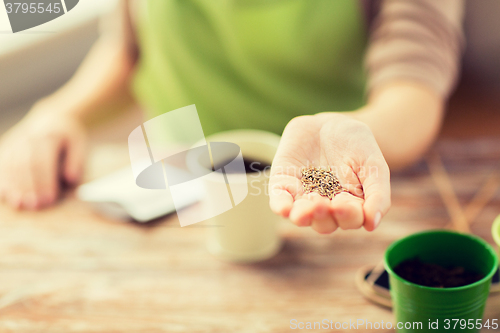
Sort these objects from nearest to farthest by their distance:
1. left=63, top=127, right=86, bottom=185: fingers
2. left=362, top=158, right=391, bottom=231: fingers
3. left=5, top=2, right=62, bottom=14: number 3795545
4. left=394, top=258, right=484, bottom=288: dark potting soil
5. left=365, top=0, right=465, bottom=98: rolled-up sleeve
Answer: left=362, top=158, right=391, bottom=231: fingers, left=394, top=258, right=484, bottom=288: dark potting soil, left=5, top=2, right=62, bottom=14: number 3795545, left=365, top=0, right=465, bottom=98: rolled-up sleeve, left=63, top=127, right=86, bottom=185: fingers

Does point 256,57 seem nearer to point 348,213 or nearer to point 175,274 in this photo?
point 175,274

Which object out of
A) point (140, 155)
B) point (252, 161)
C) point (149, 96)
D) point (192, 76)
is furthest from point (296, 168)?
point (149, 96)

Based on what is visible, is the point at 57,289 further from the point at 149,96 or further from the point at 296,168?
the point at 149,96

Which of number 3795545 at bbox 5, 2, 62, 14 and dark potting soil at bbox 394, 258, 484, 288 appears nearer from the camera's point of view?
dark potting soil at bbox 394, 258, 484, 288

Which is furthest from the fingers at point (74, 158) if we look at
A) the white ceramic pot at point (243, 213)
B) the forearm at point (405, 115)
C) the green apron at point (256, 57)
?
the forearm at point (405, 115)

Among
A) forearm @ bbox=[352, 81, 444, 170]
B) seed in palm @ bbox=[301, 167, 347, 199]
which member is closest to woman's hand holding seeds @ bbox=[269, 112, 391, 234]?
seed in palm @ bbox=[301, 167, 347, 199]

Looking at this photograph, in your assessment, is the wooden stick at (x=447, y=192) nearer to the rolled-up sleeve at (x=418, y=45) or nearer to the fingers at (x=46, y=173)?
the rolled-up sleeve at (x=418, y=45)

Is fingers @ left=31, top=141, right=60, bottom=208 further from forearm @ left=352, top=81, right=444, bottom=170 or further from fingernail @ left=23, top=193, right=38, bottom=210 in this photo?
forearm @ left=352, top=81, right=444, bottom=170
